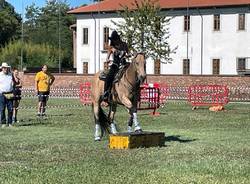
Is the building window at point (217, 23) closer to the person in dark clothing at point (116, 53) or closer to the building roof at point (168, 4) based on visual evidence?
the building roof at point (168, 4)

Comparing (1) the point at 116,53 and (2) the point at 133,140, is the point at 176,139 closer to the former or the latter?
(2) the point at 133,140

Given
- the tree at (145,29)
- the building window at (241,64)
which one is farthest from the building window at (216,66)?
the tree at (145,29)

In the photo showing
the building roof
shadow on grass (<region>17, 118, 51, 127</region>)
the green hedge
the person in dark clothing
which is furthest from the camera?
the green hedge

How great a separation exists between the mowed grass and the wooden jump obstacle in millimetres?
245

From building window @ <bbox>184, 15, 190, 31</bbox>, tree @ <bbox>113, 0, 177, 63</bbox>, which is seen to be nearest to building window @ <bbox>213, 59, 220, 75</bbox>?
building window @ <bbox>184, 15, 190, 31</bbox>

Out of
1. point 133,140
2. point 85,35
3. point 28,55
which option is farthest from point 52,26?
point 133,140

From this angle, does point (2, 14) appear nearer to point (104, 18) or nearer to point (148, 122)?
point (104, 18)

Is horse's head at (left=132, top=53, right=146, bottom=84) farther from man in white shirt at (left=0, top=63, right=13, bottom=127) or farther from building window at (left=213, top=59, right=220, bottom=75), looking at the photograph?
building window at (left=213, top=59, right=220, bottom=75)

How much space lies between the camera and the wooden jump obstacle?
47.2 feet

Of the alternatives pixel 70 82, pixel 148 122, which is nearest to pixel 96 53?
pixel 70 82

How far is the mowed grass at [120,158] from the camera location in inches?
402

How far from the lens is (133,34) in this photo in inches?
2357

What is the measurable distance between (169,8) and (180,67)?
6.90 metres

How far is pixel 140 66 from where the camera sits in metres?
15.2
